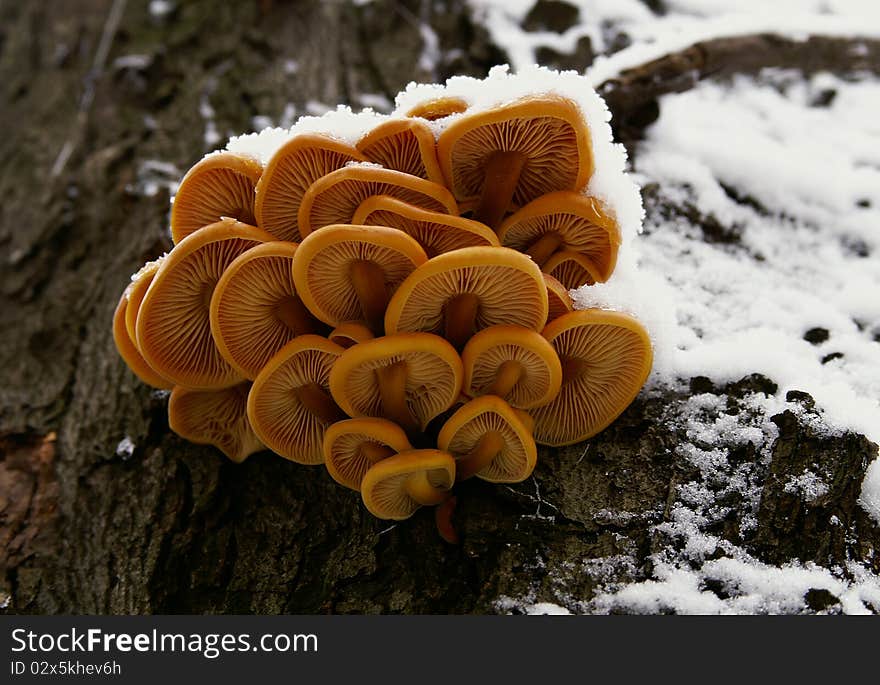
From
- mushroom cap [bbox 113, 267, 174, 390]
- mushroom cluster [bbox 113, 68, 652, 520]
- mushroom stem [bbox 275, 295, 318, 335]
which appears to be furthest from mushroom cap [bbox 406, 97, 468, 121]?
mushroom cap [bbox 113, 267, 174, 390]

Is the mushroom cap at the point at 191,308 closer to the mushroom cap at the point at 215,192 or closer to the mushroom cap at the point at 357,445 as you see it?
the mushroom cap at the point at 215,192

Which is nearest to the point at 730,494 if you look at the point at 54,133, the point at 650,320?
the point at 650,320

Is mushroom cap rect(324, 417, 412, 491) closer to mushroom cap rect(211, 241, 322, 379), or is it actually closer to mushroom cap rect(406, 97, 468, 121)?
mushroom cap rect(211, 241, 322, 379)

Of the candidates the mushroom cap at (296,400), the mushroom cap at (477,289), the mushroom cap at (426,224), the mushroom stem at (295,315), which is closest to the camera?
the mushroom cap at (477,289)

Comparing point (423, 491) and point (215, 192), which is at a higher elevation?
point (215, 192)

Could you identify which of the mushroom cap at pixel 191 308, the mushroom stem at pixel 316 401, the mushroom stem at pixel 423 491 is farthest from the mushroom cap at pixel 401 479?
the mushroom cap at pixel 191 308

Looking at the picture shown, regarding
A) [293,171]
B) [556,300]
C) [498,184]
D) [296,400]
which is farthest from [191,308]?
[556,300]

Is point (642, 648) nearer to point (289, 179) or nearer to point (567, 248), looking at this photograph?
point (567, 248)

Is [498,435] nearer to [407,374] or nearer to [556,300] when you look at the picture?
[407,374]
